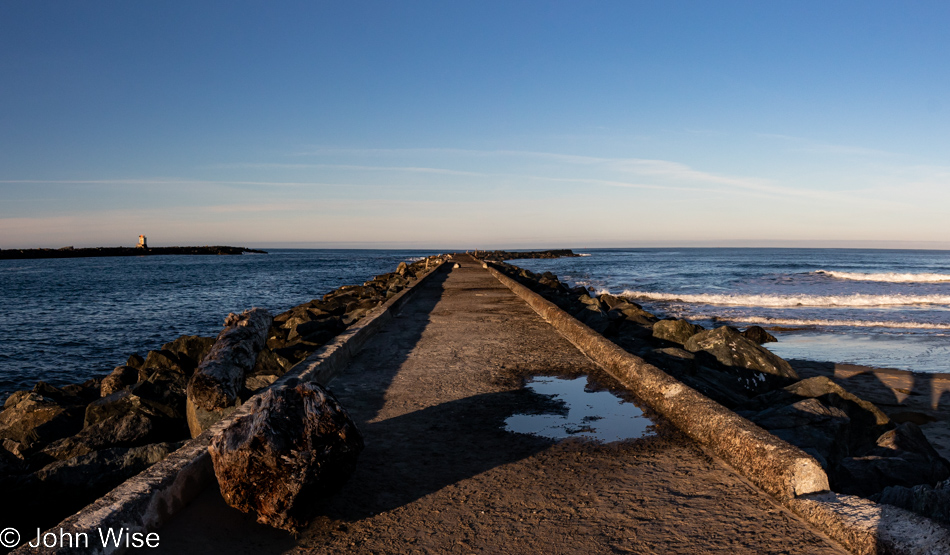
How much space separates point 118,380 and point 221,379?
151 inches

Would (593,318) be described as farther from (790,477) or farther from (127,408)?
(790,477)

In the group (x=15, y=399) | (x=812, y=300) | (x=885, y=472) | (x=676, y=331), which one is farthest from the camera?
(x=812, y=300)

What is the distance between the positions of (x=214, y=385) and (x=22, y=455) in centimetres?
238

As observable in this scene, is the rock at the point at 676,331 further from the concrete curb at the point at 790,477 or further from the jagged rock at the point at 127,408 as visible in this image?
the jagged rock at the point at 127,408

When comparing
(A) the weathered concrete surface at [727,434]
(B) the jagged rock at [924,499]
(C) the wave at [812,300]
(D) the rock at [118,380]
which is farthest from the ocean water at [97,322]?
(C) the wave at [812,300]

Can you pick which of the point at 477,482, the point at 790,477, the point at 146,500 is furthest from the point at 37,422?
the point at 790,477

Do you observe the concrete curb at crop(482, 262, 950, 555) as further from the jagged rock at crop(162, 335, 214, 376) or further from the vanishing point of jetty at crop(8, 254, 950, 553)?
the jagged rock at crop(162, 335, 214, 376)

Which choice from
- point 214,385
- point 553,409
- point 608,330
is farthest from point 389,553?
point 608,330

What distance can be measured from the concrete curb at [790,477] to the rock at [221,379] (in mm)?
3149

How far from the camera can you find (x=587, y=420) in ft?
12.7

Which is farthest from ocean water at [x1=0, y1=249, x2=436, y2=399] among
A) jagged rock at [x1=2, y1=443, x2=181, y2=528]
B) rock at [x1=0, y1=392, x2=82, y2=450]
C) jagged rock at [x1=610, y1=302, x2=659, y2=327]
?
jagged rock at [x1=610, y1=302, x2=659, y2=327]

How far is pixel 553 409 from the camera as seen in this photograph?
4102mm

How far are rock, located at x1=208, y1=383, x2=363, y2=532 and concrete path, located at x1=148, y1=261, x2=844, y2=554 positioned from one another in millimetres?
106

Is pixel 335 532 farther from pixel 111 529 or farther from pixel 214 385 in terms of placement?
pixel 214 385
